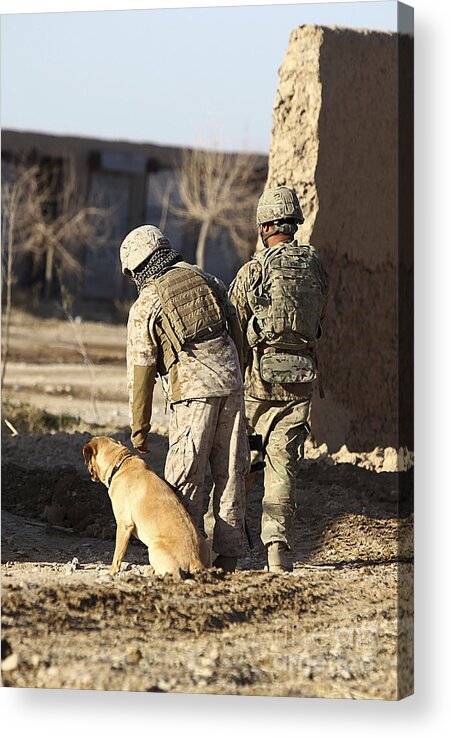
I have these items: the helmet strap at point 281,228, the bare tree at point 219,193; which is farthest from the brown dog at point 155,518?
the bare tree at point 219,193

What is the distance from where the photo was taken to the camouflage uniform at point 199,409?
4895 millimetres

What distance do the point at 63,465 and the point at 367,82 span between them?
2763mm

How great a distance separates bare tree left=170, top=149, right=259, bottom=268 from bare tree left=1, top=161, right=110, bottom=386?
1.36 meters

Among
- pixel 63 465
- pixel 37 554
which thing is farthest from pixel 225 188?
pixel 37 554

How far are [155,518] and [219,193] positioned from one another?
15146 mm

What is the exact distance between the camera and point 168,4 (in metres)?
5.24

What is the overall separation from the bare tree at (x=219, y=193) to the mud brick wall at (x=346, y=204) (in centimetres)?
1227

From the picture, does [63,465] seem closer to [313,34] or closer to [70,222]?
[313,34]

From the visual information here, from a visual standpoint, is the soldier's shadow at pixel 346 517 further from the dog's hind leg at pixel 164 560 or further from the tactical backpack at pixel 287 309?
the dog's hind leg at pixel 164 560

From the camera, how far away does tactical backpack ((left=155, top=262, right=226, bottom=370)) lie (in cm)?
487

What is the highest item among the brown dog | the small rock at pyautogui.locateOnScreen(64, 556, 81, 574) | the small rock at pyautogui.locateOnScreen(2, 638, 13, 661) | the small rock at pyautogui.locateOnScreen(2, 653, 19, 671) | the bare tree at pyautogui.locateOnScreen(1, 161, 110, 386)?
the bare tree at pyautogui.locateOnScreen(1, 161, 110, 386)

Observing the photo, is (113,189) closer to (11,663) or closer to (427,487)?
(11,663)

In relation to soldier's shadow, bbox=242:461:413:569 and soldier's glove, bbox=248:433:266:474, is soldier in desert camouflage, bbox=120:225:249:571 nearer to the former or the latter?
soldier's glove, bbox=248:433:266:474

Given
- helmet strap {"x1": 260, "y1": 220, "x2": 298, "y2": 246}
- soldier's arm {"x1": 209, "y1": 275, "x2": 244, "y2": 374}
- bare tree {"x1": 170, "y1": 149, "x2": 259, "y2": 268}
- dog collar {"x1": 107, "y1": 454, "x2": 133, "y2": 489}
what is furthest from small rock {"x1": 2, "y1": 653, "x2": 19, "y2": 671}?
bare tree {"x1": 170, "y1": 149, "x2": 259, "y2": 268}
